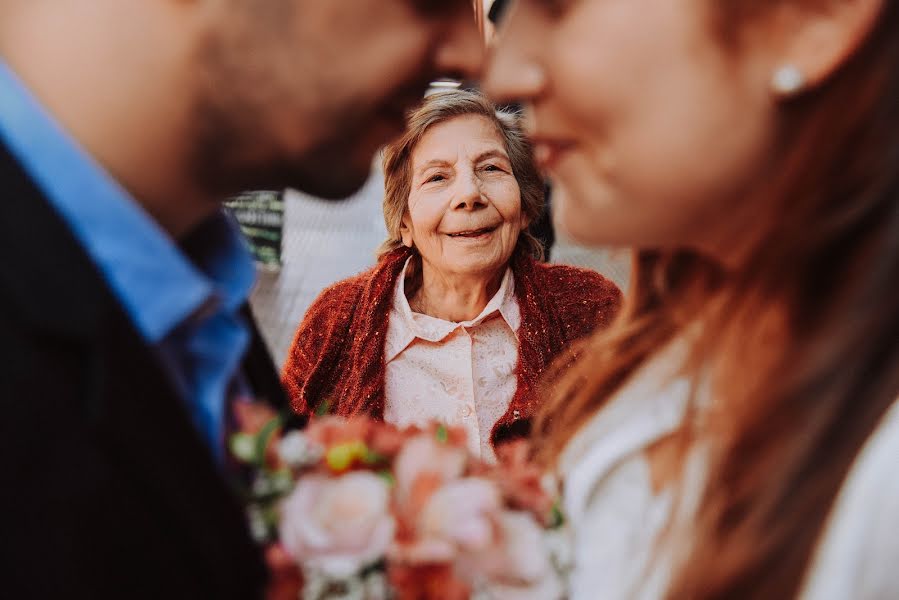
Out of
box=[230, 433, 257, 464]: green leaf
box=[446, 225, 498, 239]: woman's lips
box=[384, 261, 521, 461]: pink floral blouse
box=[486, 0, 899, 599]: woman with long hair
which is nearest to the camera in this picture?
box=[486, 0, 899, 599]: woman with long hair

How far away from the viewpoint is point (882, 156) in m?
1.06

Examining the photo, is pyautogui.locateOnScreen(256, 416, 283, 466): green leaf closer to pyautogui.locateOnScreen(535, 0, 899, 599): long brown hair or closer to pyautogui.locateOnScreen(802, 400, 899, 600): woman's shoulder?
pyautogui.locateOnScreen(535, 0, 899, 599): long brown hair

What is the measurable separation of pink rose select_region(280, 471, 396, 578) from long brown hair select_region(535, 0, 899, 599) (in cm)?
42

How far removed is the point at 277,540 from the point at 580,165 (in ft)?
2.36

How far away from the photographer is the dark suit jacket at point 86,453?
0.89 m

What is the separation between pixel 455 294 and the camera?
314cm

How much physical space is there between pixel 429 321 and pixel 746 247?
1.98 metres

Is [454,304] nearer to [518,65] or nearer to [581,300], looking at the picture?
[581,300]

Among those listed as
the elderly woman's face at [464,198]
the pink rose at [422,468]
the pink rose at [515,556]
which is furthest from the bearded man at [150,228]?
the elderly woman's face at [464,198]

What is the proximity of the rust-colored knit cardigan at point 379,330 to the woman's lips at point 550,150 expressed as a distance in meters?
1.63

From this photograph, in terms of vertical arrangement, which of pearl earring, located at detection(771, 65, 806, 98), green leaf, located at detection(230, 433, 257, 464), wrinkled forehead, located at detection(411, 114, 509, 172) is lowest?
green leaf, located at detection(230, 433, 257, 464)

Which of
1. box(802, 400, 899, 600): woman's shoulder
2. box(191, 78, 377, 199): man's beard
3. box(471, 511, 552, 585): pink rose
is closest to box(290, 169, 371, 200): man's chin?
box(191, 78, 377, 199): man's beard

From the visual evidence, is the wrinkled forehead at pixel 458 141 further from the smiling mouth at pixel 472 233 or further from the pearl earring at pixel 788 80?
the pearl earring at pixel 788 80

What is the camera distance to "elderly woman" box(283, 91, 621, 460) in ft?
9.61
